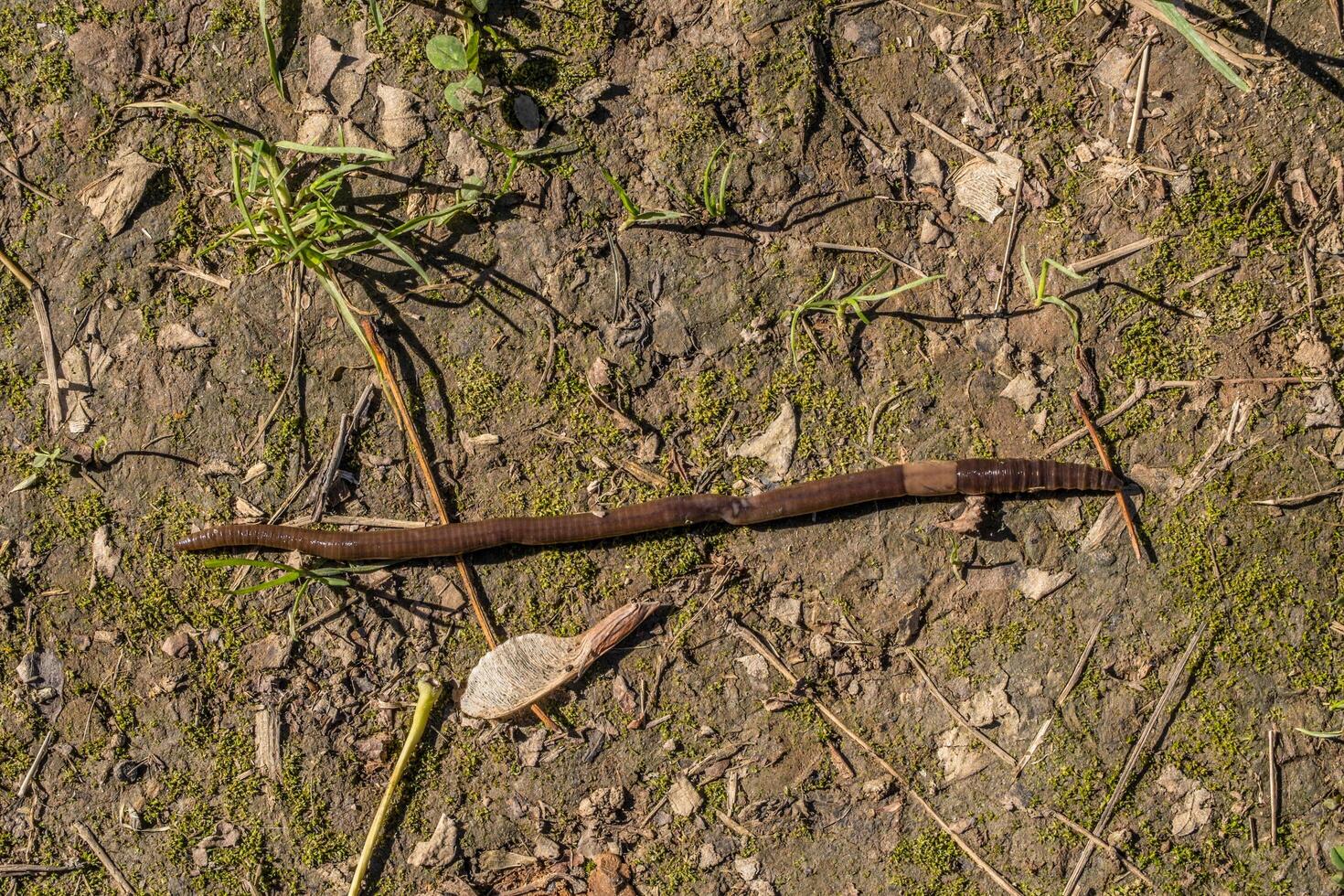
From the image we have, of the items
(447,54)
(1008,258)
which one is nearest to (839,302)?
(1008,258)

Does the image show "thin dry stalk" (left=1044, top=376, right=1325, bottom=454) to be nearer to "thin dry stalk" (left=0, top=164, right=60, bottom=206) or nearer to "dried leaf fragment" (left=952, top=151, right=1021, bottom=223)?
"dried leaf fragment" (left=952, top=151, right=1021, bottom=223)

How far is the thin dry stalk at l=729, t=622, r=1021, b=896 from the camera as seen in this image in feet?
13.4

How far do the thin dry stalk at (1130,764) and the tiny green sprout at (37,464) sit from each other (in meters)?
5.04

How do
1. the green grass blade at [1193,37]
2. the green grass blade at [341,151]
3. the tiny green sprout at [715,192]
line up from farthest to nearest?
1. the tiny green sprout at [715,192]
2. the green grass blade at [341,151]
3. the green grass blade at [1193,37]

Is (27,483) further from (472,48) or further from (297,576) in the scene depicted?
(472,48)

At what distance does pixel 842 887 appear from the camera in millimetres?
4109

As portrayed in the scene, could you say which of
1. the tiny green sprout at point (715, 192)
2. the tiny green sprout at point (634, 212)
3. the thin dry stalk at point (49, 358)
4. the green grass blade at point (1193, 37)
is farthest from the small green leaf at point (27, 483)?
the green grass blade at point (1193, 37)

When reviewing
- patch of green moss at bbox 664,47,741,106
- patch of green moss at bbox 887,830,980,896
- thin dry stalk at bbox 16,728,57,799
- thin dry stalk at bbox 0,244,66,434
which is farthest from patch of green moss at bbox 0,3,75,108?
patch of green moss at bbox 887,830,980,896

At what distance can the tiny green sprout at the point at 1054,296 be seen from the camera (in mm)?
4109

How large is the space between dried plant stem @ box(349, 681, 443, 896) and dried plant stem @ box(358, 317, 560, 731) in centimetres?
36

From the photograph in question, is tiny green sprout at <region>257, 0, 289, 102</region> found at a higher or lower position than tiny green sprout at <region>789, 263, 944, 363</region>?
higher

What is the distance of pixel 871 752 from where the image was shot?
4.11 meters

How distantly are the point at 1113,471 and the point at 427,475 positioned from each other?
3.19 m

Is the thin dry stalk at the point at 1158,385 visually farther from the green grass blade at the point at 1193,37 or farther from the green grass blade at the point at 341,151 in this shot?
the green grass blade at the point at 341,151
